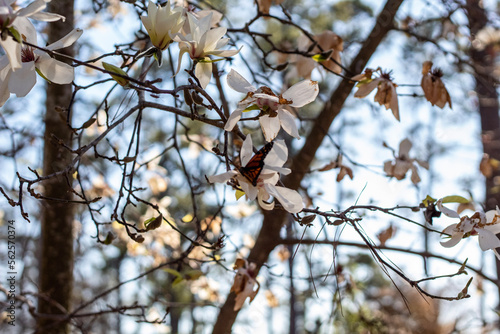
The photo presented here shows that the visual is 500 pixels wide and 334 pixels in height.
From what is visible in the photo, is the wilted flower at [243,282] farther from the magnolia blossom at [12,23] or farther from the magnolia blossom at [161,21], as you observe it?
the magnolia blossom at [12,23]

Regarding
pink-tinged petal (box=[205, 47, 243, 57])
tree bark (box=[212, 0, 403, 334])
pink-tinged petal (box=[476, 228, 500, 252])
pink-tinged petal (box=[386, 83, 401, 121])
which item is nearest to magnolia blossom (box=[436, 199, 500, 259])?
pink-tinged petal (box=[476, 228, 500, 252])

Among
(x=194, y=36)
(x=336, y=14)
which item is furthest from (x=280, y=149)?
(x=336, y=14)

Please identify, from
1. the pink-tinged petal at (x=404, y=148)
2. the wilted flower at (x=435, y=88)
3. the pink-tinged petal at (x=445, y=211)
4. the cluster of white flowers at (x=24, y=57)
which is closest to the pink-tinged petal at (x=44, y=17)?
the cluster of white flowers at (x=24, y=57)

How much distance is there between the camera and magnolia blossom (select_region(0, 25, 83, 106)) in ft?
2.02

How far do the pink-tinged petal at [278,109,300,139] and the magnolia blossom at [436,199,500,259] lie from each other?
0.30 m

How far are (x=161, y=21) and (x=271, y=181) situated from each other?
0.89 feet

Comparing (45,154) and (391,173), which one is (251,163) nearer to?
(391,173)

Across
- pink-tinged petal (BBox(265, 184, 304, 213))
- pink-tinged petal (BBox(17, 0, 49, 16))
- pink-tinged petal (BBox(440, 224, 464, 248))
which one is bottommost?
pink-tinged petal (BBox(265, 184, 304, 213))

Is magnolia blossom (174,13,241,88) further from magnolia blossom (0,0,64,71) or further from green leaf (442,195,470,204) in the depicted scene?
green leaf (442,195,470,204)

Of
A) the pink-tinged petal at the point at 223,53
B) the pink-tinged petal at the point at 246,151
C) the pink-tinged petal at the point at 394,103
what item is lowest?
the pink-tinged petal at the point at 246,151

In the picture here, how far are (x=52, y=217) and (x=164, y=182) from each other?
0.62 metres

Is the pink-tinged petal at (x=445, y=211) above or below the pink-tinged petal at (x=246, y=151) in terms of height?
above

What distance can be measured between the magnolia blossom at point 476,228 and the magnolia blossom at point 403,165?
1.36ft

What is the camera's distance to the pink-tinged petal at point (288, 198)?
61 cm
